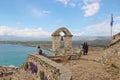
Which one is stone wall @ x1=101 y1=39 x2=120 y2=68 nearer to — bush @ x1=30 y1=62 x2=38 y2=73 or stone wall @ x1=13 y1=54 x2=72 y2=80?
stone wall @ x1=13 y1=54 x2=72 y2=80

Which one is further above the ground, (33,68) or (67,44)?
(67,44)

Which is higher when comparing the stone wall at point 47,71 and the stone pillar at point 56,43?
the stone pillar at point 56,43

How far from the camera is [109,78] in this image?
34.4ft

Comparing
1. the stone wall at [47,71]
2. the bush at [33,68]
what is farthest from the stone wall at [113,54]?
the bush at [33,68]

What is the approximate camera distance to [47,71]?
11461 mm

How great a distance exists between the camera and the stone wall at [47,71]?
874cm

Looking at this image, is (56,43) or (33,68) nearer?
(33,68)

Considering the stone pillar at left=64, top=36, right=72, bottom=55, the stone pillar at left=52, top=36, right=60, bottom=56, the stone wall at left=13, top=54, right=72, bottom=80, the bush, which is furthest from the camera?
the stone pillar at left=64, top=36, right=72, bottom=55

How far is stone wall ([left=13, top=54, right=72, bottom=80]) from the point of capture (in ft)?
28.7

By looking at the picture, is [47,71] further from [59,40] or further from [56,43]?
[59,40]

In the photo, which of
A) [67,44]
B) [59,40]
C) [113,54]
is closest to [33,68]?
[59,40]

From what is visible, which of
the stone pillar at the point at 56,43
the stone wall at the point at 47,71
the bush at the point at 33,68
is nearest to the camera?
the stone wall at the point at 47,71

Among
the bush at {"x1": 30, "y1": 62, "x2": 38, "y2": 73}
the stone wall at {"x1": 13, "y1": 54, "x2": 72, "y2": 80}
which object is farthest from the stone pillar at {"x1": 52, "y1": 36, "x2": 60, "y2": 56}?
the bush at {"x1": 30, "y1": 62, "x2": 38, "y2": 73}

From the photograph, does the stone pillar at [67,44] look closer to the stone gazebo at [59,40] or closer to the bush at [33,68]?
the stone gazebo at [59,40]
